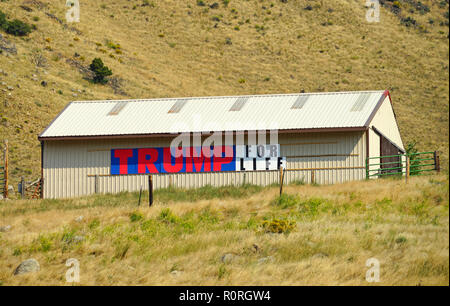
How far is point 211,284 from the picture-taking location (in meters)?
18.3

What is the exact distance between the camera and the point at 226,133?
114 feet

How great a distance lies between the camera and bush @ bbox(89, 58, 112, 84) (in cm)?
7119

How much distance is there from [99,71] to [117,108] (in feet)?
108

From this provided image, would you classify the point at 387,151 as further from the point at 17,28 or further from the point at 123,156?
the point at 17,28

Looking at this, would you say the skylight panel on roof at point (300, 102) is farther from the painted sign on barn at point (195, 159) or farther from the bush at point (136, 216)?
the bush at point (136, 216)

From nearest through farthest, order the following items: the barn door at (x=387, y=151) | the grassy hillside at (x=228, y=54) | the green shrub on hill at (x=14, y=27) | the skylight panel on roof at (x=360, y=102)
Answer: the skylight panel on roof at (x=360, y=102) → the barn door at (x=387, y=151) → the grassy hillside at (x=228, y=54) → the green shrub on hill at (x=14, y=27)

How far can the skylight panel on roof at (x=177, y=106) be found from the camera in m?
38.0

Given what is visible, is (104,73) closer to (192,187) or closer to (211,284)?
(192,187)

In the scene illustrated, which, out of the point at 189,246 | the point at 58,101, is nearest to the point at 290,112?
the point at 189,246

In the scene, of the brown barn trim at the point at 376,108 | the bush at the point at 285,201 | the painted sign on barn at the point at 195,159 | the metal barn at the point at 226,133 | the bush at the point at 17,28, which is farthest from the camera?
the bush at the point at 17,28

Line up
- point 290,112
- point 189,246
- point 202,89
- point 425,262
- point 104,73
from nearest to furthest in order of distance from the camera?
point 425,262
point 189,246
point 290,112
point 104,73
point 202,89

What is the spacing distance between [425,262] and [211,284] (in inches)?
222

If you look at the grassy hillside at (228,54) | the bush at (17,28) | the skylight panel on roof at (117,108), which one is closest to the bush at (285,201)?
the skylight panel on roof at (117,108)

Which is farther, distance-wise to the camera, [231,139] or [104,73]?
[104,73]
